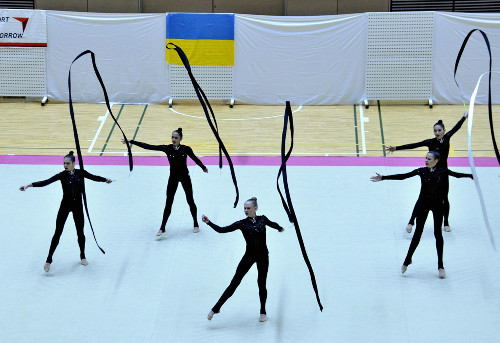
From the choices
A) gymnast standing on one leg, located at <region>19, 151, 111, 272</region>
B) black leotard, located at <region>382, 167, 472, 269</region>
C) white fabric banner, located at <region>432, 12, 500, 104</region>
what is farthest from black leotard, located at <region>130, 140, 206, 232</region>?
white fabric banner, located at <region>432, 12, 500, 104</region>

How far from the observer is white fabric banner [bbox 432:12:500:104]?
1869 cm

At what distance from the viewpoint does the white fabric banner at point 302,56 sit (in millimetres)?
18922

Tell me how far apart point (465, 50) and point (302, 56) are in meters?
3.50

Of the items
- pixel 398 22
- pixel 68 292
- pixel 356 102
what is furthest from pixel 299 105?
pixel 68 292

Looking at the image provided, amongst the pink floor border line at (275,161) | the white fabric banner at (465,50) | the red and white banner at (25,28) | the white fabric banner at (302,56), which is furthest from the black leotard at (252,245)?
the red and white banner at (25,28)

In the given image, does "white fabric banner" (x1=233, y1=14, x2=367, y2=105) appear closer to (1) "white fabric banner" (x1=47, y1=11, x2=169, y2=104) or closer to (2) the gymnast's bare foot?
(1) "white fabric banner" (x1=47, y1=11, x2=169, y2=104)

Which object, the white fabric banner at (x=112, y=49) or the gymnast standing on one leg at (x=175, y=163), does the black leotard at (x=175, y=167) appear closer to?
the gymnast standing on one leg at (x=175, y=163)

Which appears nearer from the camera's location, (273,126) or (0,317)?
(0,317)

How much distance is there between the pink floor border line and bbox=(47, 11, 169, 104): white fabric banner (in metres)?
3.07

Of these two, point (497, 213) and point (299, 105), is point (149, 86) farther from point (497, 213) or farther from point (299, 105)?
point (497, 213)

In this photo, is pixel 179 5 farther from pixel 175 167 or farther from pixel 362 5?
pixel 175 167

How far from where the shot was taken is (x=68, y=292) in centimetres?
1142

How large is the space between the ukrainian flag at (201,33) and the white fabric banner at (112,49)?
0.26 m

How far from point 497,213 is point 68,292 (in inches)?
268
